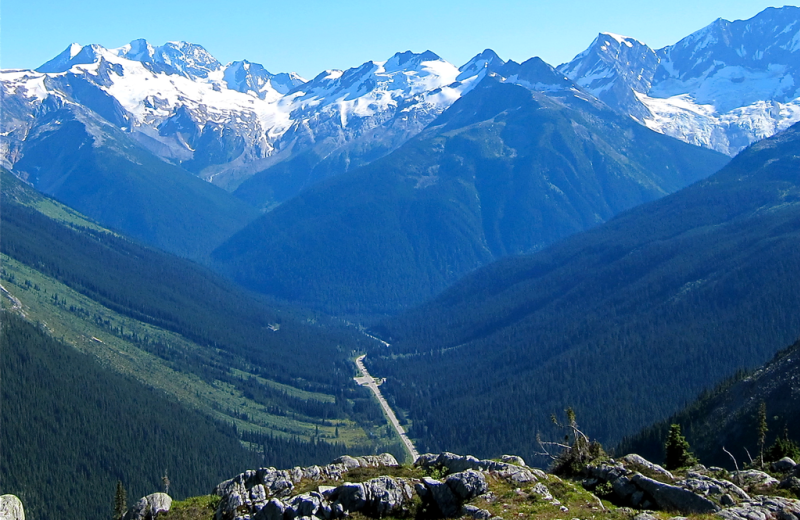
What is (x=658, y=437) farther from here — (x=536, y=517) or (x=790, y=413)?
(x=536, y=517)

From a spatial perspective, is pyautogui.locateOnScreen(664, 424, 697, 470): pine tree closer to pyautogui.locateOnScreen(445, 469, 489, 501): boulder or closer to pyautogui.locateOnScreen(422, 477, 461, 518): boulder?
pyautogui.locateOnScreen(445, 469, 489, 501): boulder

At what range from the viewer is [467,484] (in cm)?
5803

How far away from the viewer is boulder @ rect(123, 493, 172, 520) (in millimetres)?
68375

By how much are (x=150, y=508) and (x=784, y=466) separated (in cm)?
5730

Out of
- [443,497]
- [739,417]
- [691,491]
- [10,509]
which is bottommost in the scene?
[739,417]

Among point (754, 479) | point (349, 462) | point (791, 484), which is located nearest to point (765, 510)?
point (791, 484)

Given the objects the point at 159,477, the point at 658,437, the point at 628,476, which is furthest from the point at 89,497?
the point at 628,476

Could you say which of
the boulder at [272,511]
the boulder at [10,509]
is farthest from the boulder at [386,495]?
the boulder at [10,509]

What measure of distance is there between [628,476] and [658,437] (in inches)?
3456

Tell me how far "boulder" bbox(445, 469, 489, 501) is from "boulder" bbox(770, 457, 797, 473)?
2865 centimetres

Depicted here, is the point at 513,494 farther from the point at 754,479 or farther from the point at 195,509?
the point at 195,509

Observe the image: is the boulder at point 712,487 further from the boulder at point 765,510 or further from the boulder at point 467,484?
the boulder at point 467,484

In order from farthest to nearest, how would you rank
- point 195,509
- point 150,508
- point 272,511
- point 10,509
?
point 150,508 → point 195,509 → point 10,509 → point 272,511

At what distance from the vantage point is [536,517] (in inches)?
2057
